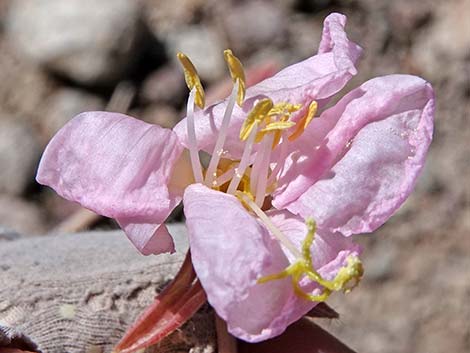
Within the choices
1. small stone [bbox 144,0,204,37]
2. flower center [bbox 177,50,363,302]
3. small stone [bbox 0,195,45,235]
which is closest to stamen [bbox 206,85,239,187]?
flower center [bbox 177,50,363,302]

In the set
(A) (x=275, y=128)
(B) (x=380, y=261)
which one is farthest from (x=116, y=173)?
(B) (x=380, y=261)

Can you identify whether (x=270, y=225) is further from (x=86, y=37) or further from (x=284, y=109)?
(x=86, y=37)

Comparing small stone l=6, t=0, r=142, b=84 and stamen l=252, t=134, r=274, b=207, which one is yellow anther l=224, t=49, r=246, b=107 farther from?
small stone l=6, t=0, r=142, b=84

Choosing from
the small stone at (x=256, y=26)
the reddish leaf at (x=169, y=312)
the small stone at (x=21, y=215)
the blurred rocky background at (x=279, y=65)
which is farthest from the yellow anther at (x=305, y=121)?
the small stone at (x=256, y=26)

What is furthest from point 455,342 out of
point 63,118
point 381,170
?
point 381,170

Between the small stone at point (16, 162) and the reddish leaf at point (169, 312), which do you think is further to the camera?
the small stone at point (16, 162)

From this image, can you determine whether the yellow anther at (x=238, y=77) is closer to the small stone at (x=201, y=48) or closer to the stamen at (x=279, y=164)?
the stamen at (x=279, y=164)

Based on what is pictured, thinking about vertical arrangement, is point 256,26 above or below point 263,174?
below
